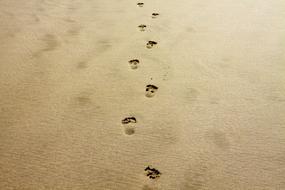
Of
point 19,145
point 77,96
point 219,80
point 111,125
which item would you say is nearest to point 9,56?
point 77,96

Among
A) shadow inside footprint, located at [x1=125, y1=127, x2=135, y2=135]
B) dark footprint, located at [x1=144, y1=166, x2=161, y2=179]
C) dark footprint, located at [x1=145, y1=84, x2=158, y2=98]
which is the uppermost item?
dark footprint, located at [x1=145, y1=84, x2=158, y2=98]

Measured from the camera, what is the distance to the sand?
1702 mm

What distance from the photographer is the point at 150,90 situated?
2.25 meters

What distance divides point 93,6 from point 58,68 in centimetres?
124

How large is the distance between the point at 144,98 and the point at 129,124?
0.27 metres

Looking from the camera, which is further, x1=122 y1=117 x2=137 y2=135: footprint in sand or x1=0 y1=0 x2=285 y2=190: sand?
x1=122 y1=117 x2=137 y2=135: footprint in sand

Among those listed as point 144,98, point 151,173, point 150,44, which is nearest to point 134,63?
point 150,44

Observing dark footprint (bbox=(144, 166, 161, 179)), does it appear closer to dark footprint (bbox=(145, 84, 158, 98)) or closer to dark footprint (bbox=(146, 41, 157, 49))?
dark footprint (bbox=(145, 84, 158, 98))

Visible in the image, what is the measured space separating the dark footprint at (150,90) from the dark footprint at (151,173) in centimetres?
63

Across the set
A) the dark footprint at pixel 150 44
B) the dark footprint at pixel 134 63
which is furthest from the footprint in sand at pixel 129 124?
the dark footprint at pixel 150 44

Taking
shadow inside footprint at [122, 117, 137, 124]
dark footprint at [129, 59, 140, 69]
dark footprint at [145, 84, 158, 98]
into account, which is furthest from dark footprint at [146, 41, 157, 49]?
shadow inside footprint at [122, 117, 137, 124]

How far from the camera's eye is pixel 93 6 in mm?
3436

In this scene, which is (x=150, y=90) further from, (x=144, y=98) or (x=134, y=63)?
(x=134, y=63)

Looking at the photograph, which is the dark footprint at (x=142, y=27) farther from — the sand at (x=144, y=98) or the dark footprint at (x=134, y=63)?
the dark footprint at (x=134, y=63)
